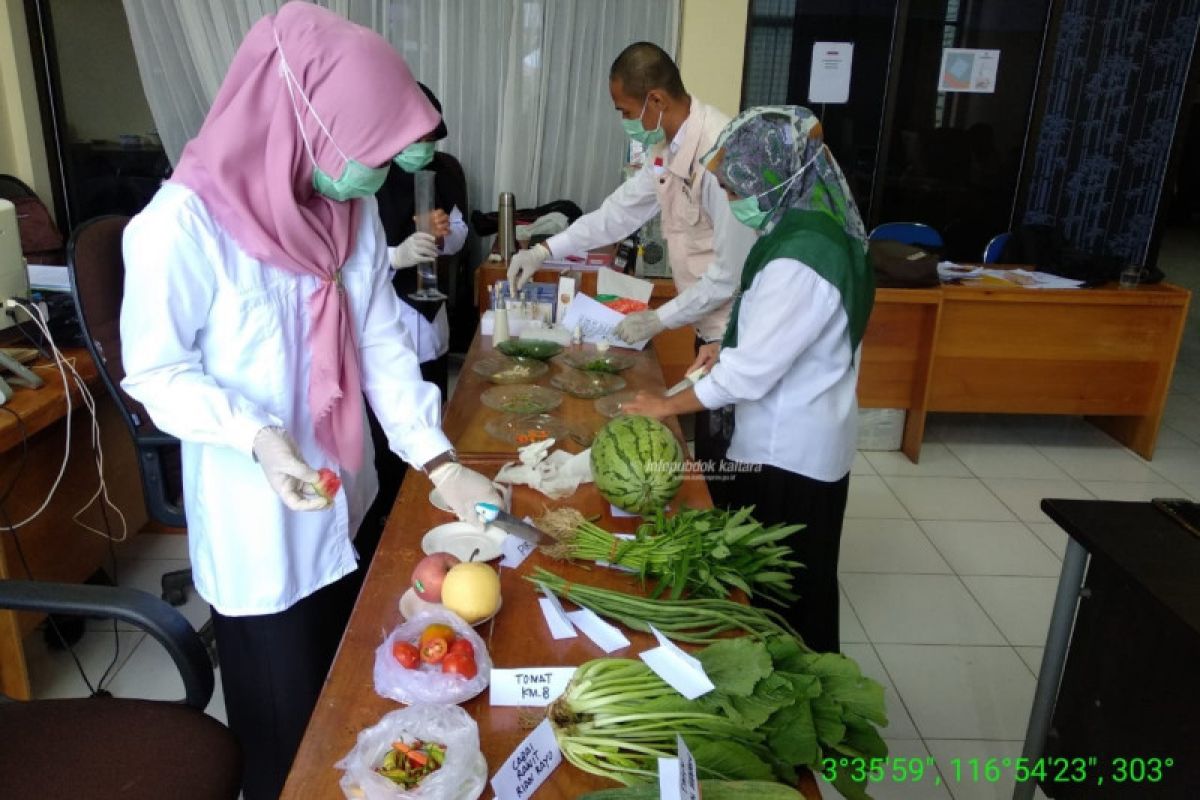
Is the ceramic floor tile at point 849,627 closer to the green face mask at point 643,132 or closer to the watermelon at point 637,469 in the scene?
the watermelon at point 637,469

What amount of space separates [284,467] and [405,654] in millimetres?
359

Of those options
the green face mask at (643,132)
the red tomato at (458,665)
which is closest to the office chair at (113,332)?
the red tomato at (458,665)

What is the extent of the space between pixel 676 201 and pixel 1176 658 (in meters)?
1.73

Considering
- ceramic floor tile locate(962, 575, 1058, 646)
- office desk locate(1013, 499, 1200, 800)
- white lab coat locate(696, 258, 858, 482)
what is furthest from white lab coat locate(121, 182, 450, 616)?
ceramic floor tile locate(962, 575, 1058, 646)

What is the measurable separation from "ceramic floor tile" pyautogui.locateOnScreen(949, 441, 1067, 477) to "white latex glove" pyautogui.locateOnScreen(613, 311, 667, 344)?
6.88 ft

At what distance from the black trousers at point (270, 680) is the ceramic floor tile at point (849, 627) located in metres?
1.61

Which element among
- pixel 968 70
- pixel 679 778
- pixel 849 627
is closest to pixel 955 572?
pixel 849 627

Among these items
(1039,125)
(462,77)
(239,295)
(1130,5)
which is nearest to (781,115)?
(239,295)

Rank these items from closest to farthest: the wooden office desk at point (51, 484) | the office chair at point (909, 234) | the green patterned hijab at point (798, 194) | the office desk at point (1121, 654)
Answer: the office desk at point (1121, 654) → the green patterned hijab at point (798, 194) → the wooden office desk at point (51, 484) → the office chair at point (909, 234)

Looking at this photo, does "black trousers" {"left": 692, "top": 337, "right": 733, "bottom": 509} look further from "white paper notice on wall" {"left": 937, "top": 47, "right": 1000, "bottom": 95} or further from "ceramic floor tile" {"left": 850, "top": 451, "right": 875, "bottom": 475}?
"white paper notice on wall" {"left": 937, "top": 47, "right": 1000, "bottom": 95}

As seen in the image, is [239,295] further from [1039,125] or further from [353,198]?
[1039,125]

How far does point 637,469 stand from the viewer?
1570 mm

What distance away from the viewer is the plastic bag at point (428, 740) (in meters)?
0.92

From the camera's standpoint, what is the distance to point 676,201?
262 cm
